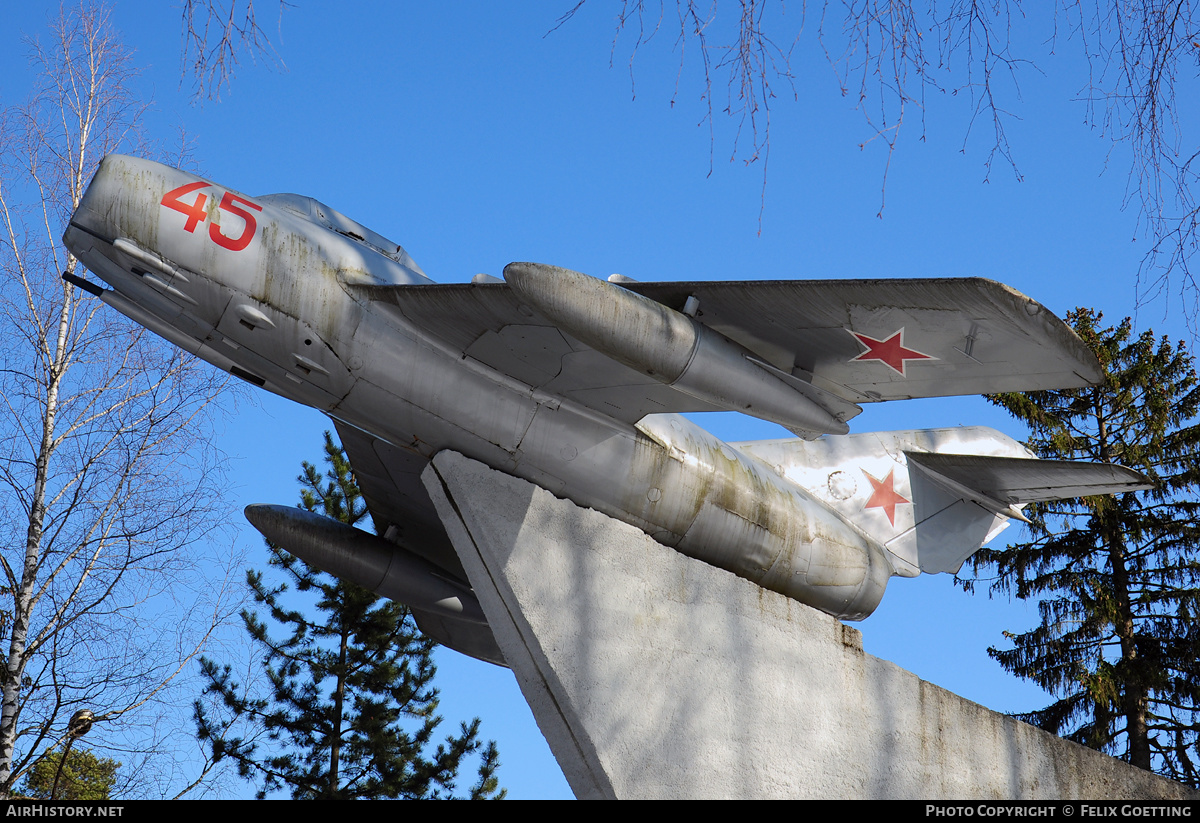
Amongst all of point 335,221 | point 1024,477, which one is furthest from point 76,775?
point 1024,477

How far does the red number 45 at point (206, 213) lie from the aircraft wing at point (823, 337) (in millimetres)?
849

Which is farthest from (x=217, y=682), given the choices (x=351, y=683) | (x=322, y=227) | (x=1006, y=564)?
(x=1006, y=564)

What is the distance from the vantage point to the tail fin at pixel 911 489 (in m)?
10.5

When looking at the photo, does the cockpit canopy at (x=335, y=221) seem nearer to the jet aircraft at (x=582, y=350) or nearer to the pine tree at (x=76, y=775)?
the jet aircraft at (x=582, y=350)

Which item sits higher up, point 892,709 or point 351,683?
point 351,683

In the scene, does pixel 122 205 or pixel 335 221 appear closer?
pixel 122 205

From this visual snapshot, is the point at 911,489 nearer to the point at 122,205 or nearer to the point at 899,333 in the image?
the point at 899,333

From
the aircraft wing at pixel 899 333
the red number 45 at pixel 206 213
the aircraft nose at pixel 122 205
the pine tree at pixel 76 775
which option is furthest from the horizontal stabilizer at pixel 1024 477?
the pine tree at pixel 76 775

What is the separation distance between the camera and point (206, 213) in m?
7.29

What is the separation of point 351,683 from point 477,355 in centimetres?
1059

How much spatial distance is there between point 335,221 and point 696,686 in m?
4.55

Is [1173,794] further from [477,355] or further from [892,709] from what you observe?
[477,355]

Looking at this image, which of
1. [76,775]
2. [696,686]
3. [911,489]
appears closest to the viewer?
[696,686]

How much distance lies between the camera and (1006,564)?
17672 mm
